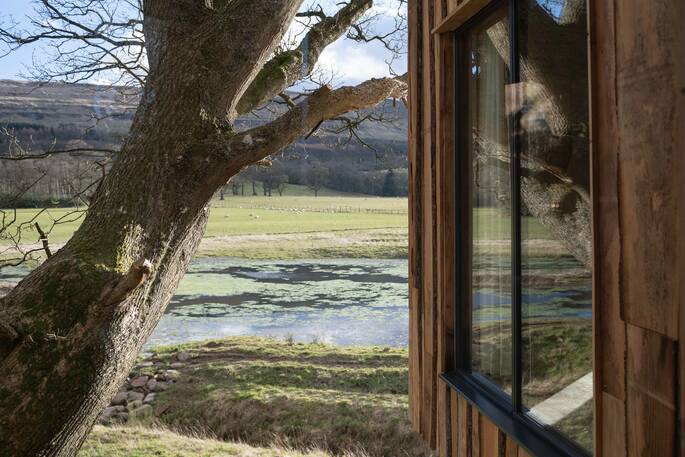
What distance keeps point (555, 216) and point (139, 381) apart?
31.3ft

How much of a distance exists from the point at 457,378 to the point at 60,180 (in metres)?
4.19

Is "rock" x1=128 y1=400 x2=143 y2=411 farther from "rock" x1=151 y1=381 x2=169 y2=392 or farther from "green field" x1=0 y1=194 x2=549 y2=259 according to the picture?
"green field" x1=0 y1=194 x2=549 y2=259

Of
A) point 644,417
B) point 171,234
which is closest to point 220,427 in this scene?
point 171,234

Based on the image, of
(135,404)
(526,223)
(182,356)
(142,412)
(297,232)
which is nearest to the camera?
(526,223)

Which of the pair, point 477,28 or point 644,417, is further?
point 477,28

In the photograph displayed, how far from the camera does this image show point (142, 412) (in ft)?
29.9

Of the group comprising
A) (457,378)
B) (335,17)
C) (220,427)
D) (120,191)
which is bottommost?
(220,427)

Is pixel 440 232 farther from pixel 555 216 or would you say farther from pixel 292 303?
pixel 292 303

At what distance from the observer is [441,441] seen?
3.09m

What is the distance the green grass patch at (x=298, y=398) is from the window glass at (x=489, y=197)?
5286 millimetres

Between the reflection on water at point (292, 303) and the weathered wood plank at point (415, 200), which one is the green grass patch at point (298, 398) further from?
the weathered wood plank at point (415, 200)

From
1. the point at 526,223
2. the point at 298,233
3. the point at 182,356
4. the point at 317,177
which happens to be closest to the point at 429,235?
the point at 526,223

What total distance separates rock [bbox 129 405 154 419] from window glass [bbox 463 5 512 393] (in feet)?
24.7

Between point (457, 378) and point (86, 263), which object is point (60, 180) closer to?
point (86, 263)
